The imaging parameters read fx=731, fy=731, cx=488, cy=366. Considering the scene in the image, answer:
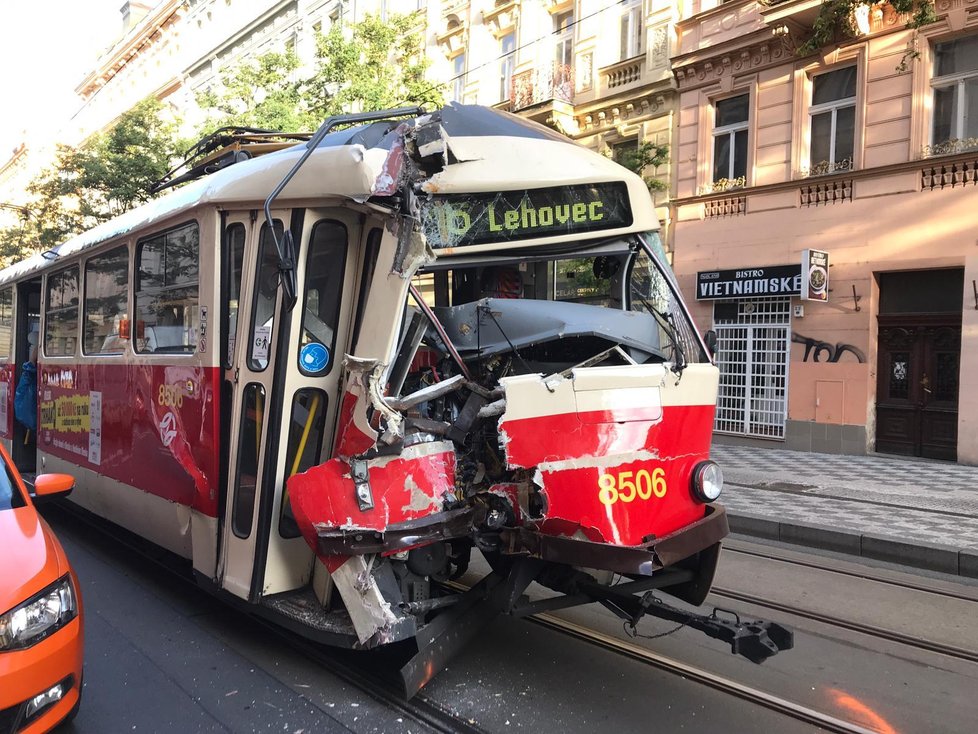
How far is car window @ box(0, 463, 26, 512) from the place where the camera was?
3578mm

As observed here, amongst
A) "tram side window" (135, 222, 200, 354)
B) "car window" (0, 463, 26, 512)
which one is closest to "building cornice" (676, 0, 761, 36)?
"tram side window" (135, 222, 200, 354)

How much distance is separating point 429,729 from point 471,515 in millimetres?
983

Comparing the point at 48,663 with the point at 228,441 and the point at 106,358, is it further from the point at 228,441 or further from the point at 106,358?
the point at 106,358

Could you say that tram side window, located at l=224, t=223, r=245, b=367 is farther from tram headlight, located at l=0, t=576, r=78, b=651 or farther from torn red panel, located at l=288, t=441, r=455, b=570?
tram headlight, located at l=0, t=576, r=78, b=651

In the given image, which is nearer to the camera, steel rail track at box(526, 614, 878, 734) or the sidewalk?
steel rail track at box(526, 614, 878, 734)

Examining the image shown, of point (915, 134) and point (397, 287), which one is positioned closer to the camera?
point (397, 287)

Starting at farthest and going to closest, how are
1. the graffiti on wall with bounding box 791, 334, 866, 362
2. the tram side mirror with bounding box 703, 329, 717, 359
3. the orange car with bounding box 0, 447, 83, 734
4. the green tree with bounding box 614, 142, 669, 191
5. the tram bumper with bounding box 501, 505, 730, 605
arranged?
the green tree with bounding box 614, 142, 669, 191, the graffiti on wall with bounding box 791, 334, 866, 362, the tram side mirror with bounding box 703, 329, 717, 359, the tram bumper with bounding box 501, 505, 730, 605, the orange car with bounding box 0, 447, 83, 734

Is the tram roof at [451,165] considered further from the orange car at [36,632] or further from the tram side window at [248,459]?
the orange car at [36,632]

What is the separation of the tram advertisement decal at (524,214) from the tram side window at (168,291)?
1.68 metres

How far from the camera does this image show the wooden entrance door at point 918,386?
1227 cm

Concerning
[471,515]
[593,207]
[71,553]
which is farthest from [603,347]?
[71,553]

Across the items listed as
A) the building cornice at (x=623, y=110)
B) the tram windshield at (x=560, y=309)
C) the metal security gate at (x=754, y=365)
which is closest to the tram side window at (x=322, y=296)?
the tram windshield at (x=560, y=309)

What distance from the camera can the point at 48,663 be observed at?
2930 mm

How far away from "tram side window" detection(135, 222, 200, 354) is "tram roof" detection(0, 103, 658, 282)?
38 cm
